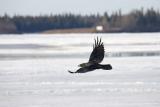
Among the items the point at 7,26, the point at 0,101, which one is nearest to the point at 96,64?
the point at 0,101

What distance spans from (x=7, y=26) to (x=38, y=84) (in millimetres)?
48142

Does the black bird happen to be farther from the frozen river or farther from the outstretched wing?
the frozen river

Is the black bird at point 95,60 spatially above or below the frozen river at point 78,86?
above

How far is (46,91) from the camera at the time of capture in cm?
1448

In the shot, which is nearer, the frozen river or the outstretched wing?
the outstretched wing

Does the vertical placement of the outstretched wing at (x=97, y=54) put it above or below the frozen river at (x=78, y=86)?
above

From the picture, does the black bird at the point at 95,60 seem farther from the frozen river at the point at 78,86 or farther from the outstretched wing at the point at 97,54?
the frozen river at the point at 78,86

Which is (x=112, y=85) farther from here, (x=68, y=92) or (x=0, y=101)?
(x=0, y=101)

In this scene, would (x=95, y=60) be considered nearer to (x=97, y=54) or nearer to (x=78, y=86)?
(x=97, y=54)

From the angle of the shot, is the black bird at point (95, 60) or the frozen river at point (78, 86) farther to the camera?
the frozen river at point (78, 86)

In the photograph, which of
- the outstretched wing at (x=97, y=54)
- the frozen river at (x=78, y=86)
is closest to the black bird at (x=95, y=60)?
the outstretched wing at (x=97, y=54)

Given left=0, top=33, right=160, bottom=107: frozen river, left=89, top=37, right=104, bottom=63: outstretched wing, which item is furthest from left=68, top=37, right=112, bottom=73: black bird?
left=0, top=33, right=160, bottom=107: frozen river

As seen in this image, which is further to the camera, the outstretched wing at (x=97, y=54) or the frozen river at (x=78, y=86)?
the frozen river at (x=78, y=86)

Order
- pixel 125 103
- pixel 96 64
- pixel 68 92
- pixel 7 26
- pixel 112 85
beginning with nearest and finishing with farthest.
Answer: pixel 96 64, pixel 125 103, pixel 68 92, pixel 112 85, pixel 7 26
